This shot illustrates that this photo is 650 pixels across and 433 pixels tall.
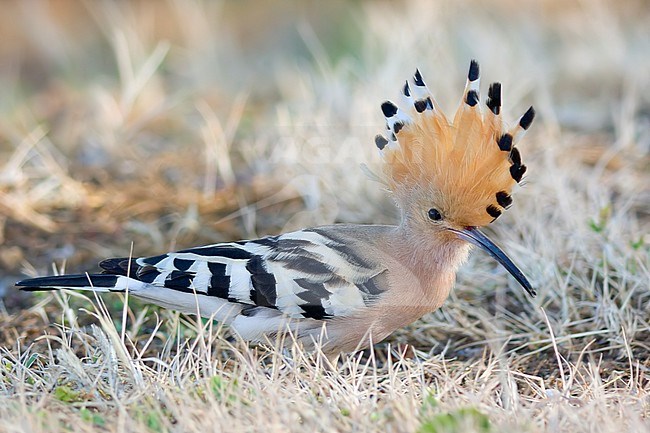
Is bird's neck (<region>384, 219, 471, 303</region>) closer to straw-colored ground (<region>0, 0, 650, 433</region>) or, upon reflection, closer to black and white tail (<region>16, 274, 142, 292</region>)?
straw-colored ground (<region>0, 0, 650, 433</region>)

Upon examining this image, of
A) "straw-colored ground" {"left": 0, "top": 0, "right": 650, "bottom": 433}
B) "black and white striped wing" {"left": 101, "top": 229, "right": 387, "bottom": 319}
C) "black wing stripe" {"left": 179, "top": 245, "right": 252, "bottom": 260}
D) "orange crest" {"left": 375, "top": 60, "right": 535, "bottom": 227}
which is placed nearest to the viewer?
"straw-colored ground" {"left": 0, "top": 0, "right": 650, "bottom": 433}

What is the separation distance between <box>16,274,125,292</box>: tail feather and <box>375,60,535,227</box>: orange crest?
0.95 metres

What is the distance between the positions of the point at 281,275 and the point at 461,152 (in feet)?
2.14

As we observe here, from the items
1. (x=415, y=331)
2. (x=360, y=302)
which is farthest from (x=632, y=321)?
(x=360, y=302)

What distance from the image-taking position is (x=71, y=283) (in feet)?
8.97

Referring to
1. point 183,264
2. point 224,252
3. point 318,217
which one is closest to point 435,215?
point 224,252

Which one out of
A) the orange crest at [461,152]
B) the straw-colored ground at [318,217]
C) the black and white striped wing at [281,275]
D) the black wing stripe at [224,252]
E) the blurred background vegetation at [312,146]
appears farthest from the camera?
the blurred background vegetation at [312,146]

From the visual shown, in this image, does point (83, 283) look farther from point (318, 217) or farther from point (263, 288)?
point (318, 217)

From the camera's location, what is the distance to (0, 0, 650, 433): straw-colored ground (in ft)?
7.36

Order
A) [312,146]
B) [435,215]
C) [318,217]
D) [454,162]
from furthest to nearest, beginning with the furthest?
[312,146] → [318,217] → [435,215] → [454,162]

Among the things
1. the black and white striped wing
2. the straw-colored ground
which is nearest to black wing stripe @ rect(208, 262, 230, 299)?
the black and white striped wing

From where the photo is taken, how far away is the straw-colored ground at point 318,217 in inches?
88.4

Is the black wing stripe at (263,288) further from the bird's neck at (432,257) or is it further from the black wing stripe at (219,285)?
the bird's neck at (432,257)

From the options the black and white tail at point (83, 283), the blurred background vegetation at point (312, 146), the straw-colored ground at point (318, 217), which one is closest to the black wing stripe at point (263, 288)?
Result: the straw-colored ground at point (318, 217)
